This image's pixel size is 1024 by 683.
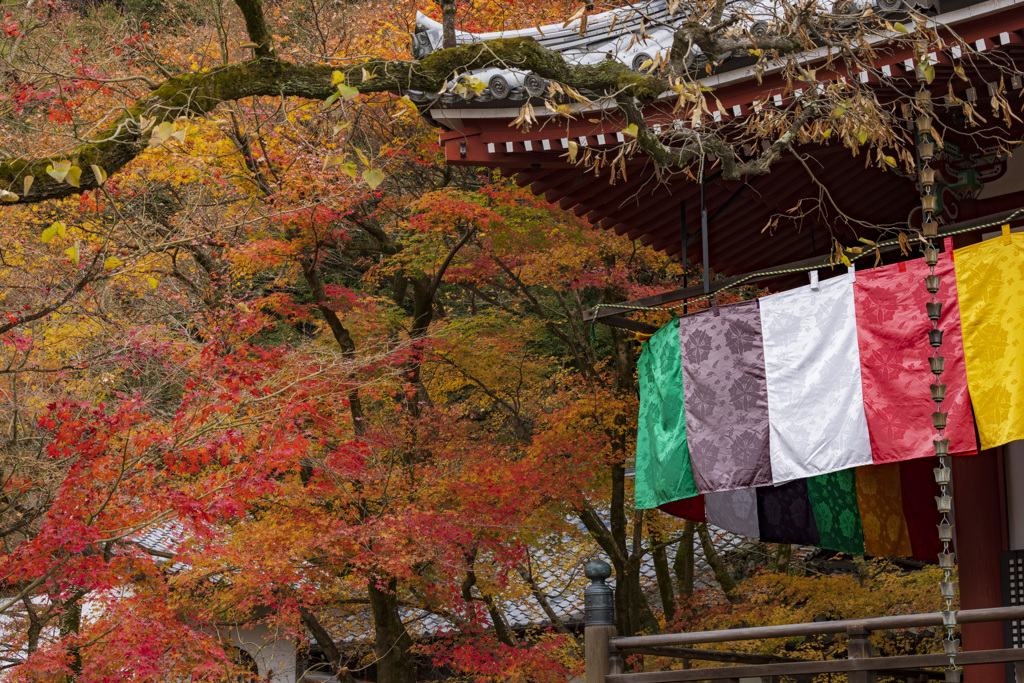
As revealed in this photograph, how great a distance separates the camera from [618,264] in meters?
11.4

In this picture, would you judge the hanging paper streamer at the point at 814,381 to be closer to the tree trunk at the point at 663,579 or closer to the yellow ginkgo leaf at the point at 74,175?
the yellow ginkgo leaf at the point at 74,175

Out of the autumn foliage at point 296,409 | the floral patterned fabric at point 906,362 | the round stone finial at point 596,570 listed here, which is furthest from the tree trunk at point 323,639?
the floral patterned fabric at point 906,362

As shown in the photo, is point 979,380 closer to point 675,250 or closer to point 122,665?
point 675,250

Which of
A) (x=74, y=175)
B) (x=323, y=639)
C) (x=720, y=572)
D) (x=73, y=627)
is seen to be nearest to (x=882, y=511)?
(x=720, y=572)

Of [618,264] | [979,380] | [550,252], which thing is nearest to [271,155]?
[550,252]

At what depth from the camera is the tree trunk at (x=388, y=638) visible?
434 inches

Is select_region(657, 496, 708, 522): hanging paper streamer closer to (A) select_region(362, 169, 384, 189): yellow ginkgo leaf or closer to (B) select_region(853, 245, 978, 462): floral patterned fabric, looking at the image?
(B) select_region(853, 245, 978, 462): floral patterned fabric

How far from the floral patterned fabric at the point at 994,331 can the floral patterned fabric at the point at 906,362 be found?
59mm

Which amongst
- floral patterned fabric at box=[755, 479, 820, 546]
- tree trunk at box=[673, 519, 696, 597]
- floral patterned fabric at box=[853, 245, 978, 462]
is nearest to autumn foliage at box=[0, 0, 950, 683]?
tree trunk at box=[673, 519, 696, 597]

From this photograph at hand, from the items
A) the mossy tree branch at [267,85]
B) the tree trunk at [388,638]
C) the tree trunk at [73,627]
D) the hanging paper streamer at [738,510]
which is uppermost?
the mossy tree branch at [267,85]

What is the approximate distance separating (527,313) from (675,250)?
27.9ft

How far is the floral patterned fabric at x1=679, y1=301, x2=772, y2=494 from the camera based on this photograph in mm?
5809

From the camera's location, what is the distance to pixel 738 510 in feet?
28.5

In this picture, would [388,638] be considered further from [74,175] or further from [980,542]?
[74,175]
